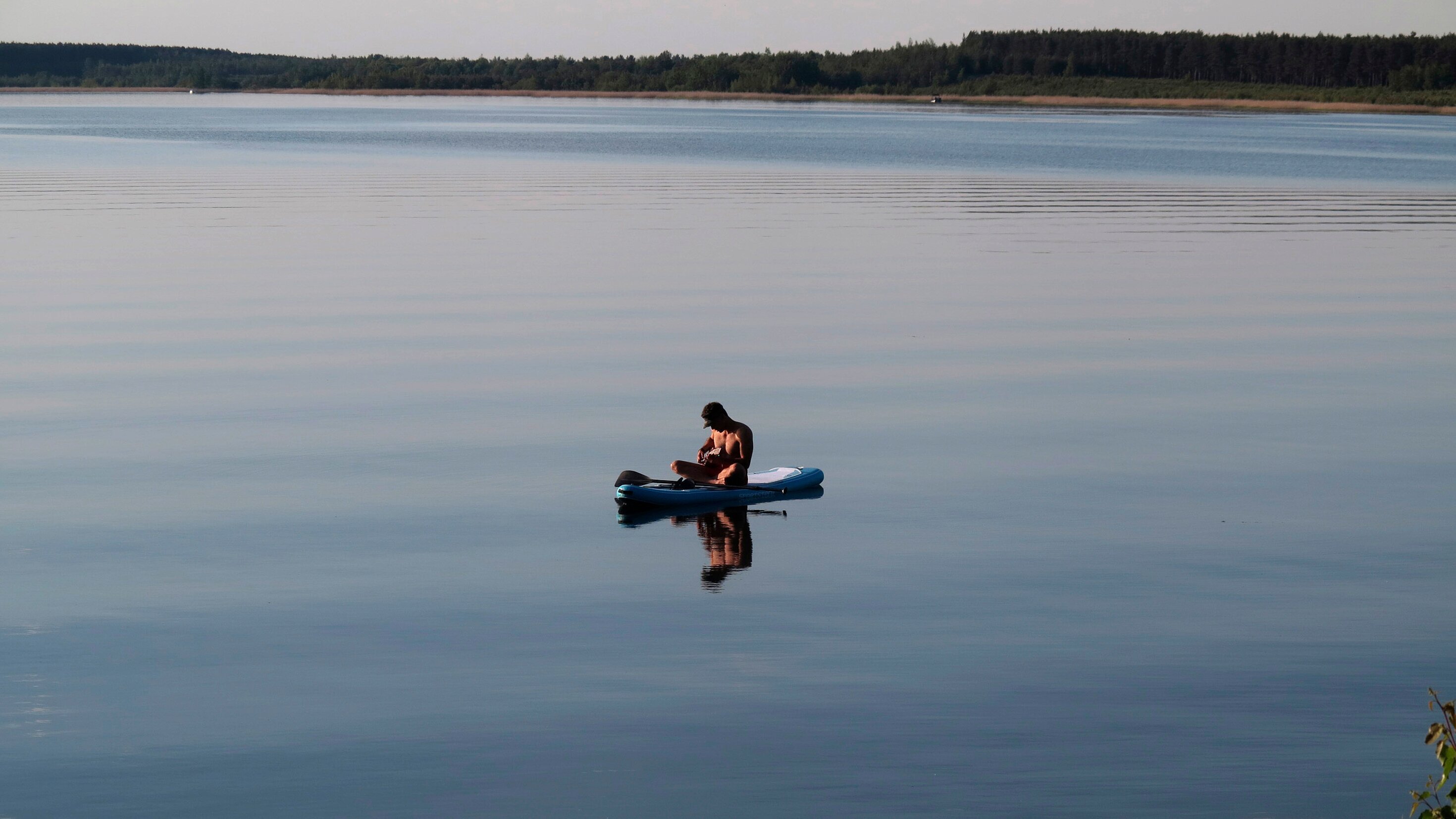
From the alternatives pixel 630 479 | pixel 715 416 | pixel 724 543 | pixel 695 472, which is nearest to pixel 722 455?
pixel 695 472

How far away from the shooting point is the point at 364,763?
9562mm

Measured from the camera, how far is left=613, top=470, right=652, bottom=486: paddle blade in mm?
15609

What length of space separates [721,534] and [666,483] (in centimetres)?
99

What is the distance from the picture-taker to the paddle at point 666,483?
15633 mm

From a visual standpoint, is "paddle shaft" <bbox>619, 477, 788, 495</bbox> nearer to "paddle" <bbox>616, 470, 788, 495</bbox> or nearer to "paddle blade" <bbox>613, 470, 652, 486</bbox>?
"paddle" <bbox>616, 470, 788, 495</bbox>

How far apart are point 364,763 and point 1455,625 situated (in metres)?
7.51

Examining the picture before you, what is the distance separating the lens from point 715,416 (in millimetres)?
16219

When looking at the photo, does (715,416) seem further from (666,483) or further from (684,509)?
(684,509)

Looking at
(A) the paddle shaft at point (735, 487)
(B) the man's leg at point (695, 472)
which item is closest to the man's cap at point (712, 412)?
(B) the man's leg at point (695, 472)

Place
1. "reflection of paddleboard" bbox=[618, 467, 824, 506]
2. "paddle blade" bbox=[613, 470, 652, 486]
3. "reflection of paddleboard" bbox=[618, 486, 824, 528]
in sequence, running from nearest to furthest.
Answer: "reflection of paddleboard" bbox=[618, 486, 824, 528]
"paddle blade" bbox=[613, 470, 652, 486]
"reflection of paddleboard" bbox=[618, 467, 824, 506]

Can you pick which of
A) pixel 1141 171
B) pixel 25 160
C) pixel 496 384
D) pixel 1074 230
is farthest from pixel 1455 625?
pixel 25 160

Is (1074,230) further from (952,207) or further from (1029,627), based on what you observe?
(1029,627)

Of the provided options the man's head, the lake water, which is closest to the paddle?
the lake water

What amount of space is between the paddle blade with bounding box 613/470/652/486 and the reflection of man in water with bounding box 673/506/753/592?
1.52ft
